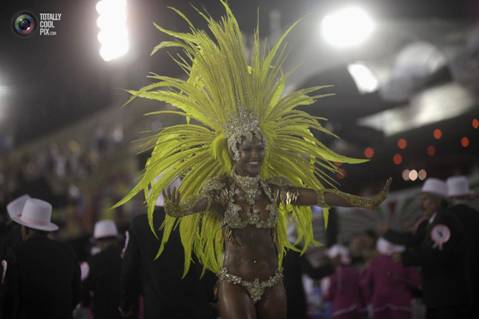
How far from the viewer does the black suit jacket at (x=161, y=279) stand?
20.4 ft

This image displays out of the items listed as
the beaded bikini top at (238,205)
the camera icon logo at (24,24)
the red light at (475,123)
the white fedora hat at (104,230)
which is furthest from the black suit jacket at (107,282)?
the red light at (475,123)

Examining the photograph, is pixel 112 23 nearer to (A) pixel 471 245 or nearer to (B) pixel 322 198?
(B) pixel 322 198

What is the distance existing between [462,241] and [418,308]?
14.6ft

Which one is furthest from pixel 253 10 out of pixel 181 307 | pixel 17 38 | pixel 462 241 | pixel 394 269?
pixel 181 307

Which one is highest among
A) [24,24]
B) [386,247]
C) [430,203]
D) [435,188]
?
[24,24]

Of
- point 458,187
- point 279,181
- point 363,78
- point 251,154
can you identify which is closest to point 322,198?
point 279,181

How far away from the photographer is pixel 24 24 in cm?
862

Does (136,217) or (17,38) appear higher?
(17,38)

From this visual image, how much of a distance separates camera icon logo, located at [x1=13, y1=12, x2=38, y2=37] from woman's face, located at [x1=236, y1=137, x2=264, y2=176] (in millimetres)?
4222

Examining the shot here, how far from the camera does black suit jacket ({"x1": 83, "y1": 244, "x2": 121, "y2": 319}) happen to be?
8.05m

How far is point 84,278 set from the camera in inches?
356

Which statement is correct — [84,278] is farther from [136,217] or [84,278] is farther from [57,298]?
[136,217]

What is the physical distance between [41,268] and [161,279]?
129 centimetres

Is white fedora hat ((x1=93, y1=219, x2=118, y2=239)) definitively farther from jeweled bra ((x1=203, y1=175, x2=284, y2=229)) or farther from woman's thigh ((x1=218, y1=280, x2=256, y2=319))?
woman's thigh ((x1=218, y1=280, x2=256, y2=319))
